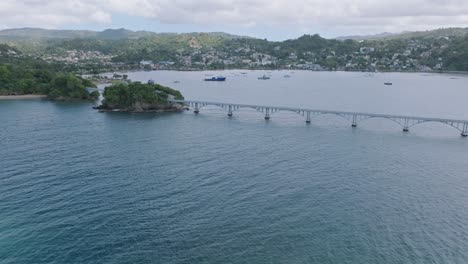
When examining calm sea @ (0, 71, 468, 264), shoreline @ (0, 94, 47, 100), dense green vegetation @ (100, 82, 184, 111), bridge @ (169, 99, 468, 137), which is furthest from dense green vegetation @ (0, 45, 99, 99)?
calm sea @ (0, 71, 468, 264)

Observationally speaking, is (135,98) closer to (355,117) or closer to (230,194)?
(355,117)

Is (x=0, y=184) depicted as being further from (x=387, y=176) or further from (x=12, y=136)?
(x=387, y=176)

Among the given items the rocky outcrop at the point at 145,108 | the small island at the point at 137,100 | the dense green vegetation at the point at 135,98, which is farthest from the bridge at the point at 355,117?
the dense green vegetation at the point at 135,98

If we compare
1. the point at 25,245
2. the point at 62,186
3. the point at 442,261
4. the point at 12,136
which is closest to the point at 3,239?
the point at 25,245

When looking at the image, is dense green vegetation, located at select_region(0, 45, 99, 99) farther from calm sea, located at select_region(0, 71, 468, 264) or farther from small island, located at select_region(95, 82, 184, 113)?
calm sea, located at select_region(0, 71, 468, 264)

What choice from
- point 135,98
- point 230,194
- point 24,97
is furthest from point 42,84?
point 230,194

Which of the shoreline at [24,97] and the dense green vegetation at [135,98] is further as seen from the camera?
the shoreline at [24,97]

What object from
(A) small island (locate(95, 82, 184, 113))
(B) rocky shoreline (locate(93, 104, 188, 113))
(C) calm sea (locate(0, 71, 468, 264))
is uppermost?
(A) small island (locate(95, 82, 184, 113))

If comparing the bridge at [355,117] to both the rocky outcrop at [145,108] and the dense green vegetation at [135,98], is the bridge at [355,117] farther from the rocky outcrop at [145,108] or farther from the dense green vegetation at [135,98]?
the dense green vegetation at [135,98]
